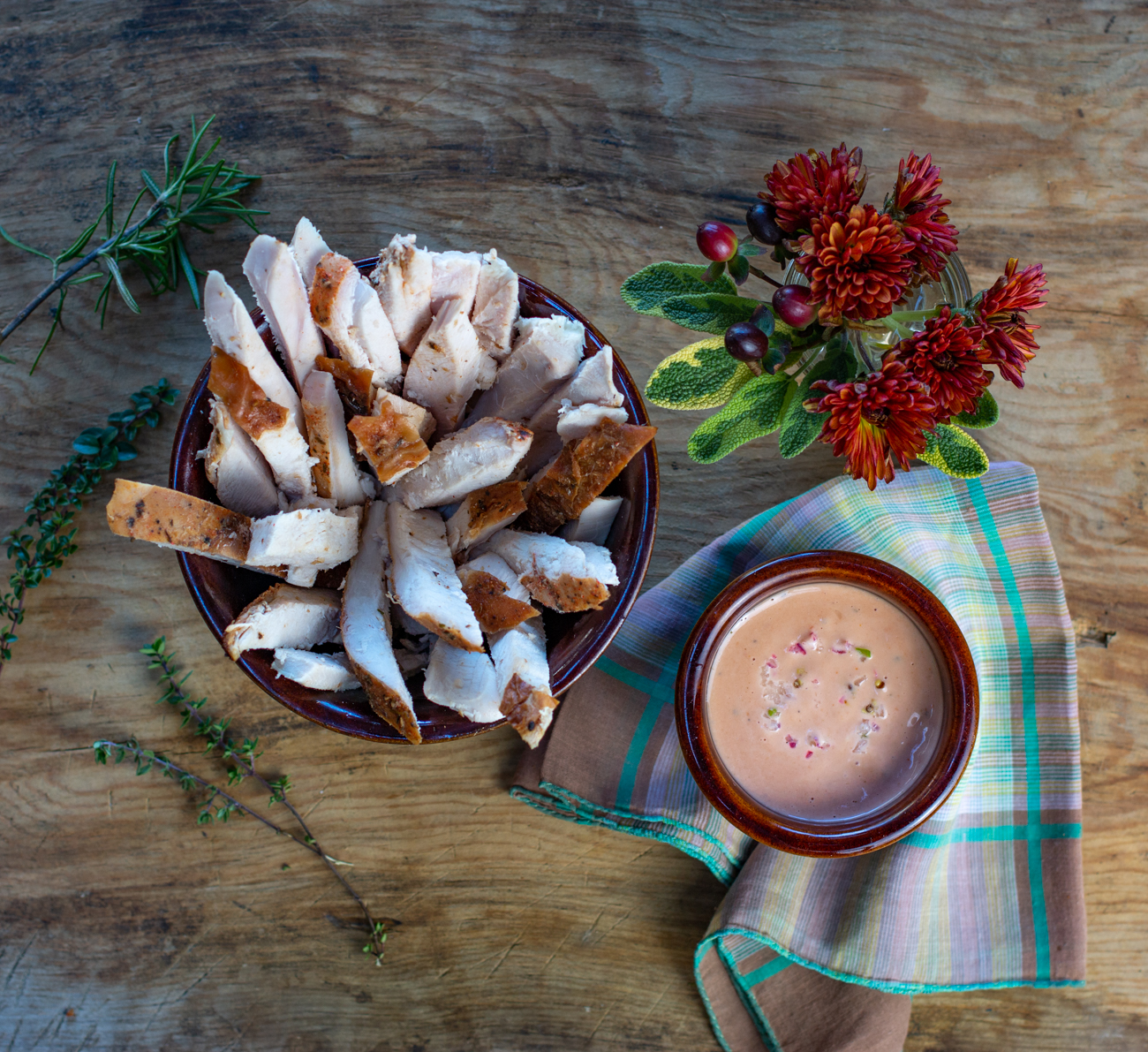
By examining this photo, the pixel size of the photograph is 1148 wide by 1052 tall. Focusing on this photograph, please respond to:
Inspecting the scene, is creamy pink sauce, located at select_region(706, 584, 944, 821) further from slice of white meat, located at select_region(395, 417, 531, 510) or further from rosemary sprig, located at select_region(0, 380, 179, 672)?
rosemary sprig, located at select_region(0, 380, 179, 672)

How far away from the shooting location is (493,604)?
97 cm

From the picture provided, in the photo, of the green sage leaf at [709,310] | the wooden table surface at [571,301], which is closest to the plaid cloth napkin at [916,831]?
the wooden table surface at [571,301]

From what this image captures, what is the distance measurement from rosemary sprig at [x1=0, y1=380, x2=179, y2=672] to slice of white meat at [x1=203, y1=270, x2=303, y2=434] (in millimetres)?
425

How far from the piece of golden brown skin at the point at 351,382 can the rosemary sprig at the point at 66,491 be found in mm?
448

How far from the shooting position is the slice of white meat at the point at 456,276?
1.00m

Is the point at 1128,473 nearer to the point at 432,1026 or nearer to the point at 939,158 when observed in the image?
the point at 939,158

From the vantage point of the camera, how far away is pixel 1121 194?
1.37 m

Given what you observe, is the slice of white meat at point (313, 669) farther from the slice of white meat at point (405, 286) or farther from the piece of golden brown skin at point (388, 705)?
the slice of white meat at point (405, 286)

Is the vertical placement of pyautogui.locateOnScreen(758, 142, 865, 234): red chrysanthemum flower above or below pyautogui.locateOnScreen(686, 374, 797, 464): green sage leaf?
above

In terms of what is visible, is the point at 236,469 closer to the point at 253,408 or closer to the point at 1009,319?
the point at 253,408

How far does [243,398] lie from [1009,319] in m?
0.80

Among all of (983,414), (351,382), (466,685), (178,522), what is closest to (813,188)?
(983,414)

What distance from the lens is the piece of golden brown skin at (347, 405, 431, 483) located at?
0.94 m

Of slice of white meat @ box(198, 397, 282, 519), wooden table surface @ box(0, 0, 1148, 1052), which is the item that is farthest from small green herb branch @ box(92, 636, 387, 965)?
slice of white meat @ box(198, 397, 282, 519)
